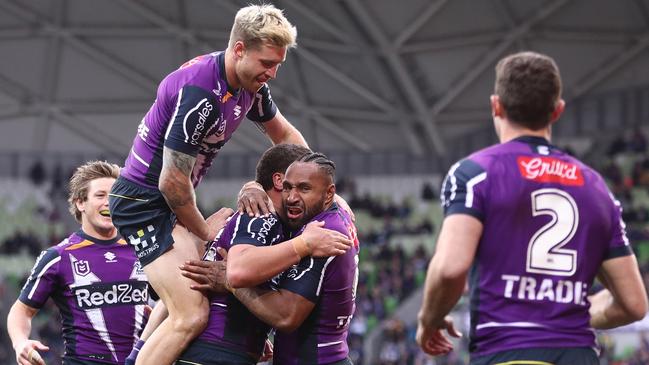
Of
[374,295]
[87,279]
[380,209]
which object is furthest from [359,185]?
[87,279]

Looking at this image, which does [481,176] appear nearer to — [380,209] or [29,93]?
[380,209]

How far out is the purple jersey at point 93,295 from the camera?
7.82 meters

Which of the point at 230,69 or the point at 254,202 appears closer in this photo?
the point at 254,202

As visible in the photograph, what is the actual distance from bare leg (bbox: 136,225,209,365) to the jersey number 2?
7.39 feet

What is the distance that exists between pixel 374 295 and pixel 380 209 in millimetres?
7850

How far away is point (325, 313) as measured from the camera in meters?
6.12

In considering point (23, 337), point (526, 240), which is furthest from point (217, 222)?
point (526, 240)

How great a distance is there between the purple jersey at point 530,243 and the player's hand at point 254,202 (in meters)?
1.63

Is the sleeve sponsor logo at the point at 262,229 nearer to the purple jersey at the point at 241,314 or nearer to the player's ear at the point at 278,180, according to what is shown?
the purple jersey at the point at 241,314

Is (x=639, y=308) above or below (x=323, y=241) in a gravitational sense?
below

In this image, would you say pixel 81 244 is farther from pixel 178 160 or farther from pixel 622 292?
pixel 622 292

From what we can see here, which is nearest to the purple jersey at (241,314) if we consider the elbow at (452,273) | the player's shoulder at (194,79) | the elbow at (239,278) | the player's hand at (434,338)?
the elbow at (239,278)

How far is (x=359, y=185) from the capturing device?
133ft

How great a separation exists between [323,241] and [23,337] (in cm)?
287
